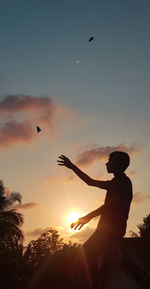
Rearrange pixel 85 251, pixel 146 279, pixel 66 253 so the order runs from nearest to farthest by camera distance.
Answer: pixel 146 279
pixel 85 251
pixel 66 253

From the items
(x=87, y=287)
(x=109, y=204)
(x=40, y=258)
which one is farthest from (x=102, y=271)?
(x=40, y=258)

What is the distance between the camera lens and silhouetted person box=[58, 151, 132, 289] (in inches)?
170

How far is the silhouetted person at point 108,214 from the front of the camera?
14.2 feet

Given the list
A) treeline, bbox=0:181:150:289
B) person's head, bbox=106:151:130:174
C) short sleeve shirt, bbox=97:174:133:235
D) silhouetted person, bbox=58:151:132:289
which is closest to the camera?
silhouetted person, bbox=58:151:132:289

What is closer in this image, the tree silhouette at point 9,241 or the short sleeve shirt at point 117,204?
the short sleeve shirt at point 117,204

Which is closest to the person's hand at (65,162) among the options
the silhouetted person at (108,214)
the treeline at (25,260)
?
the silhouetted person at (108,214)

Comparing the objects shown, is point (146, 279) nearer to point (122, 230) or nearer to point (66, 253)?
point (122, 230)

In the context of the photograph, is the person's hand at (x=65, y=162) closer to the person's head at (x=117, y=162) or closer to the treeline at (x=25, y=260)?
the person's head at (x=117, y=162)

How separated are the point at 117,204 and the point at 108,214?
17 centimetres

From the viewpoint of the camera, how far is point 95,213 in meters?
4.75

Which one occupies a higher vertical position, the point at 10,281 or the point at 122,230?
the point at 10,281

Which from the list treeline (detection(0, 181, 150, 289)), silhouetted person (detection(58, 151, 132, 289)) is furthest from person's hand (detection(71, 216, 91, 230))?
treeline (detection(0, 181, 150, 289))

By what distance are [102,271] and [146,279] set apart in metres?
0.52

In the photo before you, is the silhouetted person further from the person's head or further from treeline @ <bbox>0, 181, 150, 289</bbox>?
treeline @ <bbox>0, 181, 150, 289</bbox>
